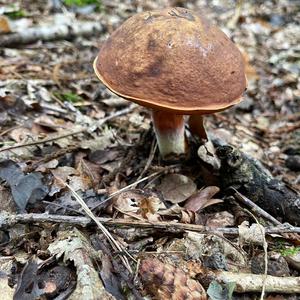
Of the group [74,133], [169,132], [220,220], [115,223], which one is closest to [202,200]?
[220,220]

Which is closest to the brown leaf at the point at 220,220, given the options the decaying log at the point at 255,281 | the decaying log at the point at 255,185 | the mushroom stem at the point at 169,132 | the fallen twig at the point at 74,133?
the decaying log at the point at 255,185

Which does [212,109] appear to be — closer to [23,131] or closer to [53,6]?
[23,131]

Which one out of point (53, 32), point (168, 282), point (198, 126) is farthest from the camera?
point (53, 32)

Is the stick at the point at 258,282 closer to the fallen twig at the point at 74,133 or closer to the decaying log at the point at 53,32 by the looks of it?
the fallen twig at the point at 74,133

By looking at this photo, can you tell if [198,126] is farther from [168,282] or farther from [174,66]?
[168,282]

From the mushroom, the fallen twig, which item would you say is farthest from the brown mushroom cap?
the fallen twig

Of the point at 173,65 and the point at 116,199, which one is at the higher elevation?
the point at 173,65
